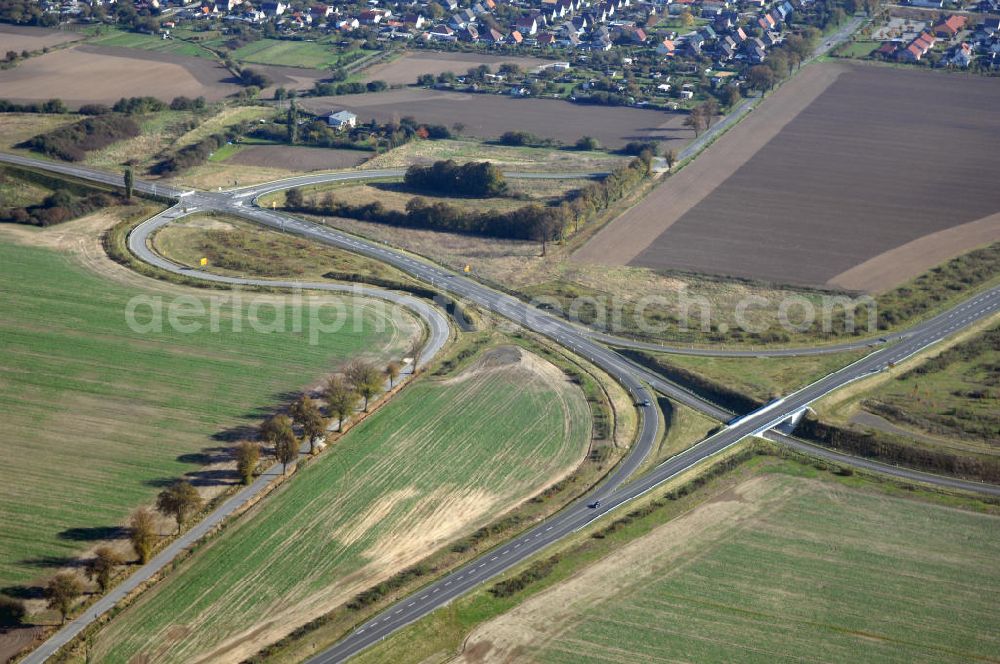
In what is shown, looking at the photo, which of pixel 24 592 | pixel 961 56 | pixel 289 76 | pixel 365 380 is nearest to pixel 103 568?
pixel 24 592

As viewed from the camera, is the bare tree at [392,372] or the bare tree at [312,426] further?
the bare tree at [392,372]

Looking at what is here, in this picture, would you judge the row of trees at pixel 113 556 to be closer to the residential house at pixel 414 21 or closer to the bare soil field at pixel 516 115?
the bare soil field at pixel 516 115

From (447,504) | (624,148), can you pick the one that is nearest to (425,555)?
(447,504)

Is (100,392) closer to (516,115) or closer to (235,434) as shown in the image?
(235,434)

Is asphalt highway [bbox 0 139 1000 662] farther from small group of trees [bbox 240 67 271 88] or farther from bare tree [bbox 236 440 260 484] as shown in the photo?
small group of trees [bbox 240 67 271 88]

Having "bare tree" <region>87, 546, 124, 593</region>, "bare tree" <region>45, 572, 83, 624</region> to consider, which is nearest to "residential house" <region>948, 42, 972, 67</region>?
"bare tree" <region>87, 546, 124, 593</region>

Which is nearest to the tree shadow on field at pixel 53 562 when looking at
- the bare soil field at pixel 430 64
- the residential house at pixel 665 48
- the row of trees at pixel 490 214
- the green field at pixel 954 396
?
the green field at pixel 954 396
